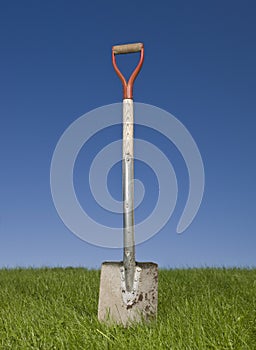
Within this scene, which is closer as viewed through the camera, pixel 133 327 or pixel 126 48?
pixel 133 327

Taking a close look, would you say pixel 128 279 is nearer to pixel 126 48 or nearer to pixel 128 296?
pixel 128 296

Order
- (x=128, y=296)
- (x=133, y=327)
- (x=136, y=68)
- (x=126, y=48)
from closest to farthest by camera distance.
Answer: (x=133, y=327)
(x=128, y=296)
(x=136, y=68)
(x=126, y=48)

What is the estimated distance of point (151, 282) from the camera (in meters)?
5.00

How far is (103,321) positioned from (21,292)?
2663 mm

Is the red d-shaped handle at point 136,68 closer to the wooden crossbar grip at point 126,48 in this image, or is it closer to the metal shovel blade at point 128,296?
the wooden crossbar grip at point 126,48

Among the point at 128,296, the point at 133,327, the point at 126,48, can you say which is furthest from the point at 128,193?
the point at 126,48

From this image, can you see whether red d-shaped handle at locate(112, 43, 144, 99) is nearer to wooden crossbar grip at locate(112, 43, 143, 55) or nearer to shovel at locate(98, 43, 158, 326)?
wooden crossbar grip at locate(112, 43, 143, 55)

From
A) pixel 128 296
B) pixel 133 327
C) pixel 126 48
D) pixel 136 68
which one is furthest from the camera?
pixel 126 48

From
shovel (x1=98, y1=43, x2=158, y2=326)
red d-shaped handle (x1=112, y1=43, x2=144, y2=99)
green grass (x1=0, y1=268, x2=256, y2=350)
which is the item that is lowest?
green grass (x1=0, y1=268, x2=256, y2=350)

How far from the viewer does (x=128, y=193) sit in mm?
5035

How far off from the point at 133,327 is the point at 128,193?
1260mm

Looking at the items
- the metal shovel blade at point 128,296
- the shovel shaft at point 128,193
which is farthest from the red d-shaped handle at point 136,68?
the metal shovel blade at point 128,296

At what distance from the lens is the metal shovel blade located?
491 centimetres

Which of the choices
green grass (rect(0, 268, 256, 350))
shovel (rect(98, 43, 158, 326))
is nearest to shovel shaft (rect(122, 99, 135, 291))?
shovel (rect(98, 43, 158, 326))
